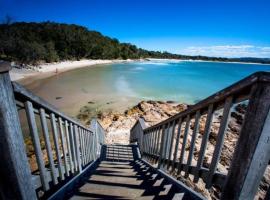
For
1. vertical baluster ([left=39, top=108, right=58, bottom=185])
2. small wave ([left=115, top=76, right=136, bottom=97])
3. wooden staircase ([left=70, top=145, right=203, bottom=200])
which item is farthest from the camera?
small wave ([left=115, top=76, right=136, bottom=97])

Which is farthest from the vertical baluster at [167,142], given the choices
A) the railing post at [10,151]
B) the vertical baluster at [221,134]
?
the railing post at [10,151]

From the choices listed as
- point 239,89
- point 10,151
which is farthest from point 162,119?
point 10,151

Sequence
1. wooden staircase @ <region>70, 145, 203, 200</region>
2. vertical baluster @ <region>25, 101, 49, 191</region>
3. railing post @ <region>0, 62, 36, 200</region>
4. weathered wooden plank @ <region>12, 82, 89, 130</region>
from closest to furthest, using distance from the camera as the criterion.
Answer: railing post @ <region>0, 62, 36, 200</region>
weathered wooden plank @ <region>12, 82, 89, 130</region>
vertical baluster @ <region>25, 101, 49, 191</region>
wooden staircase @ <region>70, 145, 203, 200</region>

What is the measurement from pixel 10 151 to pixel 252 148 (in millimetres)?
1628

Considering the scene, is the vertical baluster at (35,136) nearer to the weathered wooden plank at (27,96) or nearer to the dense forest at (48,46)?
the weathered wooden plank at (27,96)

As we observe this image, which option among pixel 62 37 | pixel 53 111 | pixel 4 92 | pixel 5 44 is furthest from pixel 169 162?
pixel 62 37

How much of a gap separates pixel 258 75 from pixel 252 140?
0.41 m

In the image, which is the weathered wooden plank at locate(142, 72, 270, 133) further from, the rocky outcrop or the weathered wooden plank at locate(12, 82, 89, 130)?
the rocky outcrop

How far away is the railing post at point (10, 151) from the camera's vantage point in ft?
4.24

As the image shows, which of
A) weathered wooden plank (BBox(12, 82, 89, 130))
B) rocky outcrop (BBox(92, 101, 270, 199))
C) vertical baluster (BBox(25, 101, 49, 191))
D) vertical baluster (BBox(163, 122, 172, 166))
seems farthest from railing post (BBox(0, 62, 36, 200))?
rocky outcrop (BBox(92, 101, 270, 199))

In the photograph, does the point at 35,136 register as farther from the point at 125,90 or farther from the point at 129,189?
the point at 125,90

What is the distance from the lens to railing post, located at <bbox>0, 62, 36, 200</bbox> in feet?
4.24

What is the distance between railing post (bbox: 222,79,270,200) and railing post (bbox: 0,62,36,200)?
5.11 ft

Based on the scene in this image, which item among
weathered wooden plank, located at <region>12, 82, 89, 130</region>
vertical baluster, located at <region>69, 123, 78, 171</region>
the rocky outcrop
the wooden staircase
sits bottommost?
the rocky outcrop
